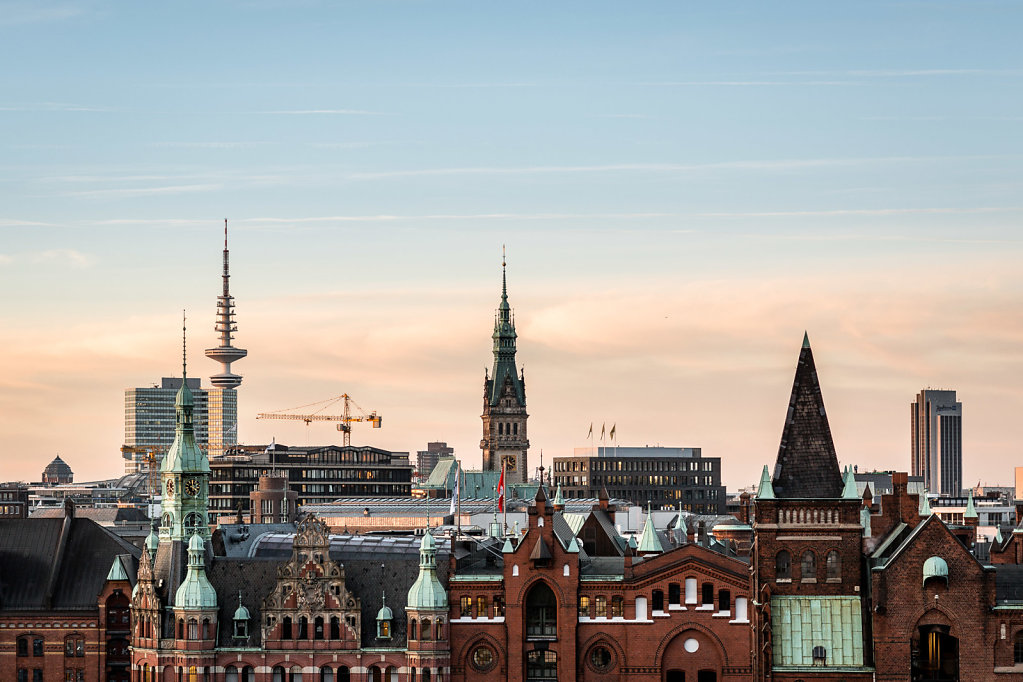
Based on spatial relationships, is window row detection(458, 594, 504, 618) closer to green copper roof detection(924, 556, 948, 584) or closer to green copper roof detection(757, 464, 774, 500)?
green copper roof detection(757, 464, 774, 500)

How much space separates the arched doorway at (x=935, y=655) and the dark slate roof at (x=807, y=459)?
11.5m

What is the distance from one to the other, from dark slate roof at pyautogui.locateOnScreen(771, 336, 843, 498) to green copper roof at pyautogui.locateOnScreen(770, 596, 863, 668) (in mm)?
7563

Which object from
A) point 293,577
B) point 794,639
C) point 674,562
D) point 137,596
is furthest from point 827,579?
point 137,596

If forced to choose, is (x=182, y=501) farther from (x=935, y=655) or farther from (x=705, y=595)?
(x=935, y=655)

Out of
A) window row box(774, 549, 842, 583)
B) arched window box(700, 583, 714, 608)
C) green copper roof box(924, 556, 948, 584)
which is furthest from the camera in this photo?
arched window box(700, 583, 714, 608)

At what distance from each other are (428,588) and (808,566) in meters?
37.1

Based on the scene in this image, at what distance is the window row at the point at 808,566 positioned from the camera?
156 m

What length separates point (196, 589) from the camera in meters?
184

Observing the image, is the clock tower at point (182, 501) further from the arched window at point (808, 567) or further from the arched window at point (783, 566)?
the arched window at point (808, 567)

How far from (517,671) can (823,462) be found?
3754 centimetres

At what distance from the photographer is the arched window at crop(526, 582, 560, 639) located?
181000mm

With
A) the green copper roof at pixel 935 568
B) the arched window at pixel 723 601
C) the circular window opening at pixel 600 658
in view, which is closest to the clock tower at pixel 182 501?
the circular window opening at pixel 600 658

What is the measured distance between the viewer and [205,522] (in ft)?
649

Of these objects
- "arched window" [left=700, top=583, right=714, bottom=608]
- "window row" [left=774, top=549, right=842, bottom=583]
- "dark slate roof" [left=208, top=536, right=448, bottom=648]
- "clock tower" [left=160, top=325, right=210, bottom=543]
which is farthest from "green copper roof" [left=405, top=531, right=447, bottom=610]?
"window row" [left=774, top=549, right=842, bottom=583]
